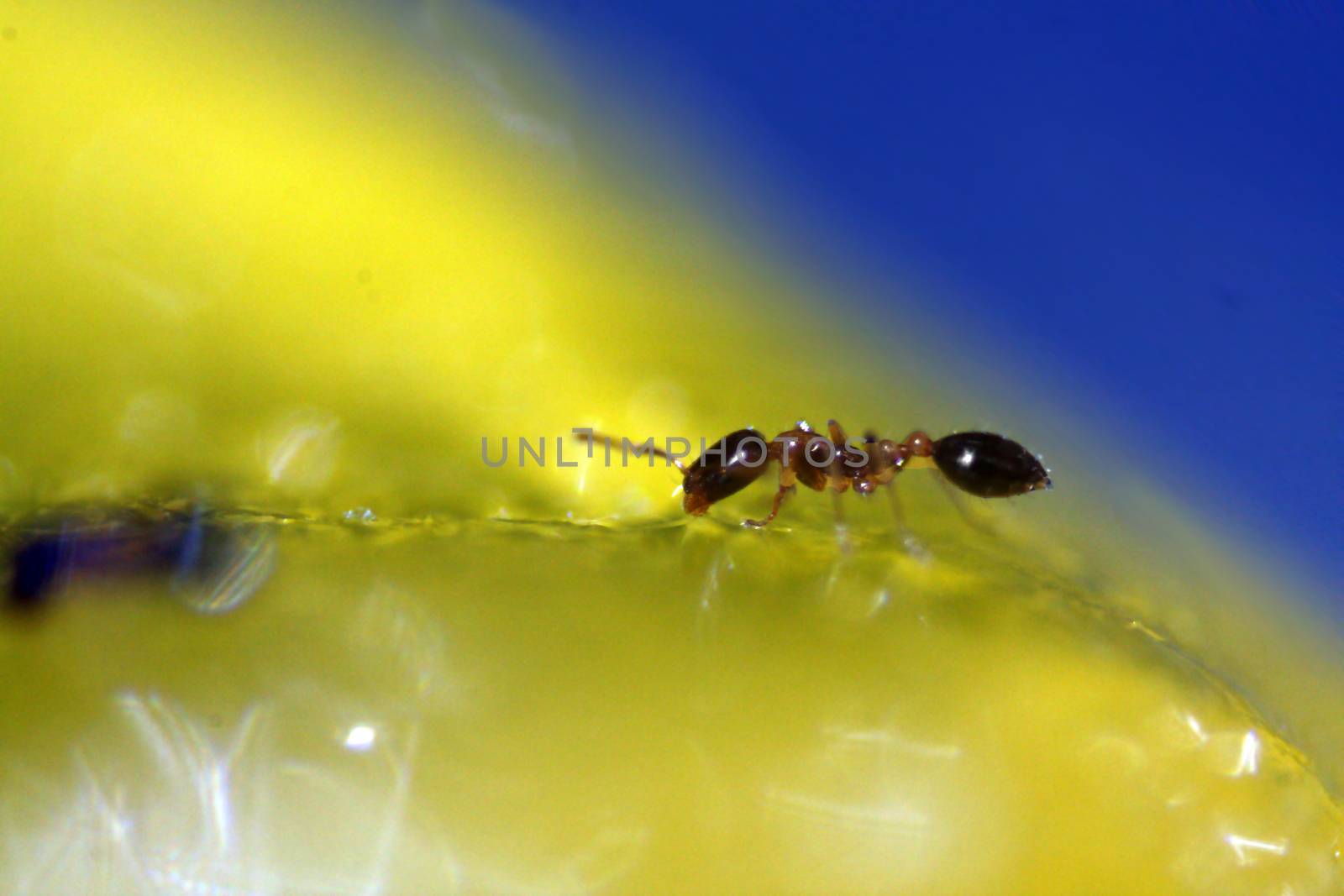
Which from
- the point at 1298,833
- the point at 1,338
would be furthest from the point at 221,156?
the point at 1298,833

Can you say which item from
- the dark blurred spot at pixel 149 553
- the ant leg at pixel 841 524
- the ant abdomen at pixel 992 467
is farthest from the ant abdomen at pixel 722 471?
the dark blurred spot at pixel 149 553

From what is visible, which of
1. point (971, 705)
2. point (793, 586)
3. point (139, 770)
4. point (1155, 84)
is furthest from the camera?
point (1155, 84)

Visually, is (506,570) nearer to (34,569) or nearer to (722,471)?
(722,471)

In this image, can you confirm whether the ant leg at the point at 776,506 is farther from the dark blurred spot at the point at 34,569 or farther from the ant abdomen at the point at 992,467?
the dark blurred spot at the point at 34,569

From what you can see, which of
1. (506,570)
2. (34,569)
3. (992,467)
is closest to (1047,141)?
(992,467)

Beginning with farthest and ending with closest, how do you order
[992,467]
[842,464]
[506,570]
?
1. [842,464]
2. [992,467]
3. [506,570]

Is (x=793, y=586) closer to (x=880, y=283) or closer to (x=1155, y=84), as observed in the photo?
(x=880, y=283)

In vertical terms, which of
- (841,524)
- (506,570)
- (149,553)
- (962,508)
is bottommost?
(149,553)
